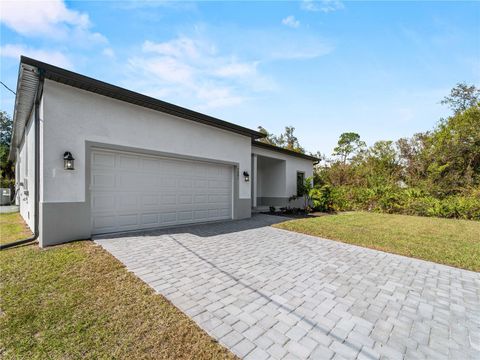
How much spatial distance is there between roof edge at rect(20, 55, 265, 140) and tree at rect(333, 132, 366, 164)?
24202 mm

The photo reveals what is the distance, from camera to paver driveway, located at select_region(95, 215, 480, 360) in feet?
7.14

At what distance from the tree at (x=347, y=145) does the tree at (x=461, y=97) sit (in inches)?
355

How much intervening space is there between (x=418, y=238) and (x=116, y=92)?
365 inches

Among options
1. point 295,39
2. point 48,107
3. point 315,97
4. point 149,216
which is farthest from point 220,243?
point 315,97

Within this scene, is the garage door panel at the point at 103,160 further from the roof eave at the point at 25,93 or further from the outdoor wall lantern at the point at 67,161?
the roof eave at the point at 25,93

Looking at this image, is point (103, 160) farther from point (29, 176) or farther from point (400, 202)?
point (400, 202)

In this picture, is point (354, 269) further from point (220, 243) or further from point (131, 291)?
point (131, 291)

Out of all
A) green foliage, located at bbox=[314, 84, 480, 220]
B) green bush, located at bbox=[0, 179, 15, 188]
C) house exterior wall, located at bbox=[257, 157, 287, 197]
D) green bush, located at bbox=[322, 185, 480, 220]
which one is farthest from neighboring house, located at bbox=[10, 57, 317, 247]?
green bush, located at bbox=[0, 179, 15, 188]

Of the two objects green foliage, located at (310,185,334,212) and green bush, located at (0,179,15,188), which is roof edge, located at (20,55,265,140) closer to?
green foliage, located at (310,185,334,212)

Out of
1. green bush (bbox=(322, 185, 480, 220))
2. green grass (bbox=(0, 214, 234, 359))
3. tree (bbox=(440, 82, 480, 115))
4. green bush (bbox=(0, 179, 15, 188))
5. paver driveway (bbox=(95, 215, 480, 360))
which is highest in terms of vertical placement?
tree (bbox=(440, 82, 480, 115))

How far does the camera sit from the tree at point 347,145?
28.2 metres

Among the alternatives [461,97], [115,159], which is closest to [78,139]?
[115,159]

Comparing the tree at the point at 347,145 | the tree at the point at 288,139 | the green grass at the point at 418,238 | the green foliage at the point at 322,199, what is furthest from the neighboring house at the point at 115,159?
the tree at the point at 347,145

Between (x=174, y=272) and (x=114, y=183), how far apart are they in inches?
141
